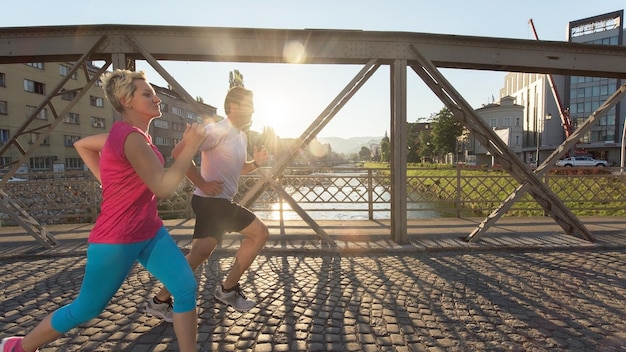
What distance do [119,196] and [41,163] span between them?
40929 millimetres

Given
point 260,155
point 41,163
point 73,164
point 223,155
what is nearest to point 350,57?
point 260,155

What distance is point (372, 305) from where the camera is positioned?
3.17m

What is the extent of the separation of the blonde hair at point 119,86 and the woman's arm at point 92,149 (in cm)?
23

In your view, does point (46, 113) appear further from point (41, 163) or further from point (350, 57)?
point (350, 57)

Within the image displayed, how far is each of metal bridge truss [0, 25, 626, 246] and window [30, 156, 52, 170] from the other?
34.9m

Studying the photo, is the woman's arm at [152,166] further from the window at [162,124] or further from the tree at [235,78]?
the window at [162,124]

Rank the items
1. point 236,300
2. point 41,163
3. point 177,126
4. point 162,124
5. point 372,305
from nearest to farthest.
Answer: point 236,300
point 372,305
point 41,163
point 162,124
point 177,126

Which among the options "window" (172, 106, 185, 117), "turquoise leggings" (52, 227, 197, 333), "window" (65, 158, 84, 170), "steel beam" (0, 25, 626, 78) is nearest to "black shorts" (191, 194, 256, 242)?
"turquoise leggings" (52, 227, 197, 333)

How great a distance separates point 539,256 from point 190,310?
4.99 meters

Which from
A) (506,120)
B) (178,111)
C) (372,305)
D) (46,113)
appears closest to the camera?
(372,305)

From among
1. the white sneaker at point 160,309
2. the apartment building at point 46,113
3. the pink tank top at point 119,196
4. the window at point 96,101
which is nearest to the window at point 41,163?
the apartment building at point 46,113

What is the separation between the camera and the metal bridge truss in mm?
4828

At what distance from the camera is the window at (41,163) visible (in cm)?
3203

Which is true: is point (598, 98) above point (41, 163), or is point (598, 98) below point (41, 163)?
above
